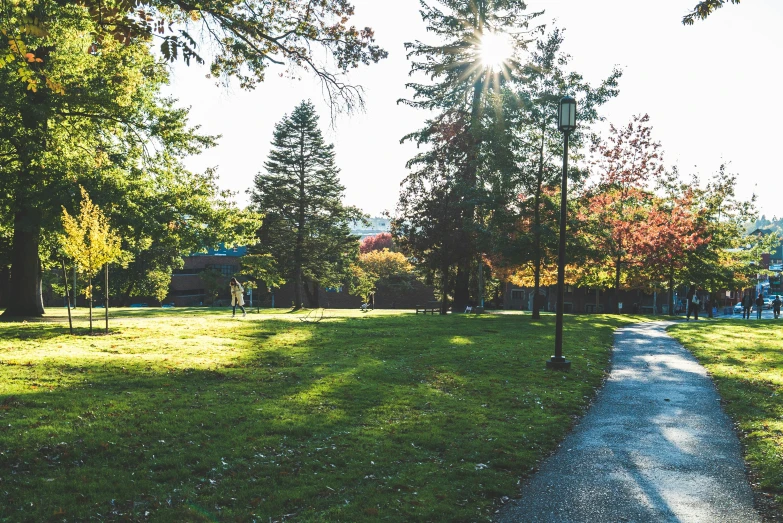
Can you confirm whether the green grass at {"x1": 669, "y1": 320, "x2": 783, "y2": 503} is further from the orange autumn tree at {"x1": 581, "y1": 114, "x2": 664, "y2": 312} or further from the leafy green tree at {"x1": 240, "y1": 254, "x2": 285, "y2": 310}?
the leafy green tree at {"x1": 240, "y1": 254, "x2": 285, "y2": 310}

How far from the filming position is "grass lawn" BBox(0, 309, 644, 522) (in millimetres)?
5945

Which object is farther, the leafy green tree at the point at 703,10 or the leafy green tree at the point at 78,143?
the leafy green tree at the point at 78,143

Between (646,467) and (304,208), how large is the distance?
4868cm

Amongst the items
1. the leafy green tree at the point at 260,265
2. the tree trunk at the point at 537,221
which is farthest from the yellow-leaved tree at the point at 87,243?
the leafy green tree at the point at 260,265

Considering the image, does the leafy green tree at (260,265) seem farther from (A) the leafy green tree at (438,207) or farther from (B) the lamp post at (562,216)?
(B) the lamp post at (562,216)

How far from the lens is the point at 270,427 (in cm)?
858

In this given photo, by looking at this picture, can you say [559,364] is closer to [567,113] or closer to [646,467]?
[567,113]

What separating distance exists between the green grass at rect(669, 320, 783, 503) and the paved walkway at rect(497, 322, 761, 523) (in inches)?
9.9

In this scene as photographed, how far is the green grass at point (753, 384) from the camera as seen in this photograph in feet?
24.3

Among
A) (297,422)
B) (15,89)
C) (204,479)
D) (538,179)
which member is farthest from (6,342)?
(538,179)

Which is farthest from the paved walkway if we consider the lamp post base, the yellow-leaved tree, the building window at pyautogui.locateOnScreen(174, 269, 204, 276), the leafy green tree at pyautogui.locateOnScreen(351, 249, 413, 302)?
the building window at pyautogui.locateOnScreen(174, 269, 204, 276)

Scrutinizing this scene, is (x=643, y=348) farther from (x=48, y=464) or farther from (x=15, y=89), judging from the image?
(x=15, y=89)

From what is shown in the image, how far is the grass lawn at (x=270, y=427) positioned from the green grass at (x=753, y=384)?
0.25 metres

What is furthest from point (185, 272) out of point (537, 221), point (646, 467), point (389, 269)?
point (646, 467)
